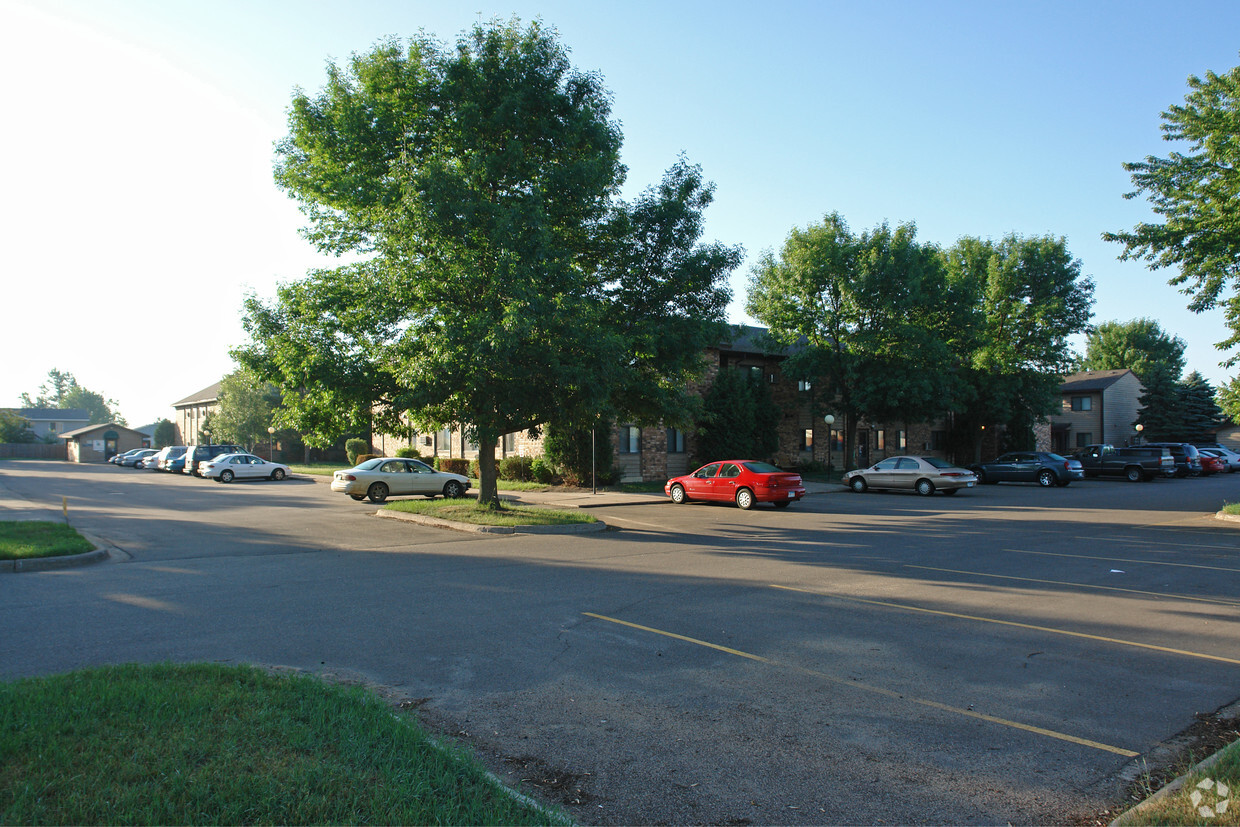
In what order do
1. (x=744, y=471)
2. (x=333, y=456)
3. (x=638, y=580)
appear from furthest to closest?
(x=333, y=456) < (x=744, y=471) < (x=638, y=580)

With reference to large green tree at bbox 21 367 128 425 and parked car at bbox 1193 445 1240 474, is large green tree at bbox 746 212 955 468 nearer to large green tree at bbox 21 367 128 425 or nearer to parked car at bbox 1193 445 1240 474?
parked car at bbox 1193 445 1240 474

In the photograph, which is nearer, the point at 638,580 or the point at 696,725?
the point at 696,725

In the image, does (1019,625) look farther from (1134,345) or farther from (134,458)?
(1134,345)

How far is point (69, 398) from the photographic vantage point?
17288 cm

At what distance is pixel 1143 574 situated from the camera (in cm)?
1126

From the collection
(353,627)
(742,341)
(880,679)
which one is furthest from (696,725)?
(742,341)

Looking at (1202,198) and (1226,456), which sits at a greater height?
(1202,198)

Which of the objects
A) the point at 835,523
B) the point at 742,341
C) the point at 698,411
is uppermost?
the point at 742,341

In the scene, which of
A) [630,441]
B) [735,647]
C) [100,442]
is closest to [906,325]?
[630,441]

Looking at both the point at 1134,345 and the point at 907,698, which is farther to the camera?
the point at 1134,345

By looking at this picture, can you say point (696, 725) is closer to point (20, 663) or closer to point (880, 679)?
point (880, 679)

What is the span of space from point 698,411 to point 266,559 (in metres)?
11.5

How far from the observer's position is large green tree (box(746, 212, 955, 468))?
36.0m

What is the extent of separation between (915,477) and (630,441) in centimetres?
1210
